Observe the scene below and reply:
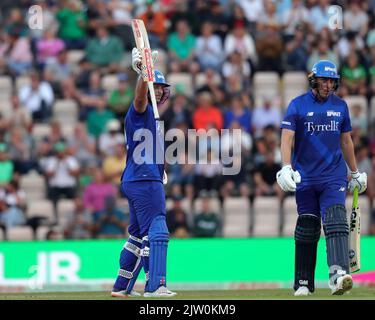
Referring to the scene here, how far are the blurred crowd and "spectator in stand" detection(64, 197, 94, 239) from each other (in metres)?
0.02

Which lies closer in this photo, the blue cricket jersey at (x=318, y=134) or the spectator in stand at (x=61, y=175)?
the blue cricket jersey at (x=318, y=134)

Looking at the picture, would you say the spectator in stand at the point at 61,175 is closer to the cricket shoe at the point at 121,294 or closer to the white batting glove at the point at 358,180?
the cricket shoe at the point at 121,294

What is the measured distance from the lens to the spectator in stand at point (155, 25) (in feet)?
82.6

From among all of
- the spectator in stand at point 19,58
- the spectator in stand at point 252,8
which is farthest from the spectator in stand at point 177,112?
the spectator in stand at point 19,58

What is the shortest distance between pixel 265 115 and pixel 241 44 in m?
2.04

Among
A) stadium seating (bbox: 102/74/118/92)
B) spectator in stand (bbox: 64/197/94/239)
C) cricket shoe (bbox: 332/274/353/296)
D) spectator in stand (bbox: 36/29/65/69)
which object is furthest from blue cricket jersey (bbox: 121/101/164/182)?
spectator in stand (bbox: 36/29/65/69)

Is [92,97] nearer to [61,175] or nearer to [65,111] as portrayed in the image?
[65,111]

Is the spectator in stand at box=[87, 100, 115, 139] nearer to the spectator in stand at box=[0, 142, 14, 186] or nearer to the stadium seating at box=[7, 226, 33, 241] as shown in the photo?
Answer: the spectator in stand at box=[0, 142, 14, 186]

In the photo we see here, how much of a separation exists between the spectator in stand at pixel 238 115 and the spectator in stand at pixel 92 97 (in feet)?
8.11

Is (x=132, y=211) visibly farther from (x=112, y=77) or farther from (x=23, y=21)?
(x=23, y=21)

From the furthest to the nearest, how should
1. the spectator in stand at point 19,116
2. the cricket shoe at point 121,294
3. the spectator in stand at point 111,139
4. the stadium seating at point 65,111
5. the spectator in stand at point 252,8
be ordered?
the spectator in stand at point 252,8
the stadium seating at point 65,111
the spectator in stand at point 19,116
the spectator in stand at point 111,139
the cricket shoe at point 121,294

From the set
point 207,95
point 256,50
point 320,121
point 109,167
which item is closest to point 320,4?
point 256,50

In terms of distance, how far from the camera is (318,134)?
14570 mm

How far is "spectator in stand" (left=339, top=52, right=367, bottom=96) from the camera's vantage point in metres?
24.2
